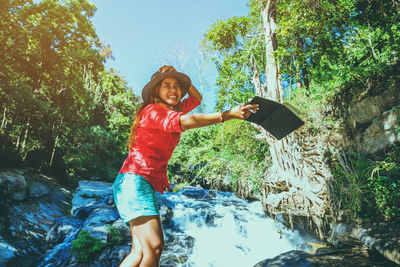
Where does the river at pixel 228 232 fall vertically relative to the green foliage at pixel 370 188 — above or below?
below

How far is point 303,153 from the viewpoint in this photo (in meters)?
5.26

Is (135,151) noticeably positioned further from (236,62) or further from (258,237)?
(236,62)

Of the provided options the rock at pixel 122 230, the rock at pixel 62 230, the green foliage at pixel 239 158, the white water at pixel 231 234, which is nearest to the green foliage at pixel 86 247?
the rock at pixel 122 230

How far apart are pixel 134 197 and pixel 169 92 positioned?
3.48 ft

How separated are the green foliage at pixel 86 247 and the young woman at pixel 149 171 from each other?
13.7ft

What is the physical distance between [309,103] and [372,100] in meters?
1.49

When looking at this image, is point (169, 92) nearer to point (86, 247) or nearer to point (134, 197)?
point (134, 197)

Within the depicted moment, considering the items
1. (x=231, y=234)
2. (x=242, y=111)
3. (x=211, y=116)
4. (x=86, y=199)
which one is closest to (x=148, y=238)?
(x=211, y=116)

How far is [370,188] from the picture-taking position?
3941 millimetres

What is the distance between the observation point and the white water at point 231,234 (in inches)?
209

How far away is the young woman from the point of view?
4.95 feet

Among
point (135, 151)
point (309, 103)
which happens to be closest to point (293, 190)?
point (309, 103)

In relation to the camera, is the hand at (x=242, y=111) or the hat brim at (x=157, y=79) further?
the hat brim at (x=157, y=79)

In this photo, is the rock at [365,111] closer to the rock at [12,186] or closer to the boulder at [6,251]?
the boulder at [6,251]
